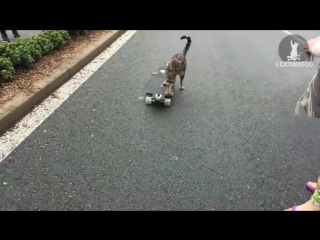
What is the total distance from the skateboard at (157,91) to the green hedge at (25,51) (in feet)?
5.36

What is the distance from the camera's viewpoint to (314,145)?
3.10 meters

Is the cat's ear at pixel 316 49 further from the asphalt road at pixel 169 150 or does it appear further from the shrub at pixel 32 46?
the shrub at pixel 32 46

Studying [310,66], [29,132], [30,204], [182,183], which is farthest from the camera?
[310,66]

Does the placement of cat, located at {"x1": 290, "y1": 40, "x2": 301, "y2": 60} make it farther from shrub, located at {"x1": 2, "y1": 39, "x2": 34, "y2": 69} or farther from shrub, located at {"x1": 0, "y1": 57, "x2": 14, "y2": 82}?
shrub, located at {"x1": 0, "y1": 57, "x2": 14, "y2": 82}

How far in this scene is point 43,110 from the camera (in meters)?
3.38

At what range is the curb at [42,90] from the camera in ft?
9.93

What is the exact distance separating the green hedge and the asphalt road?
775mm

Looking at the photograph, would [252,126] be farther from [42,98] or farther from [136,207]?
[42,98]

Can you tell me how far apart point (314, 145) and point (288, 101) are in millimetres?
1056

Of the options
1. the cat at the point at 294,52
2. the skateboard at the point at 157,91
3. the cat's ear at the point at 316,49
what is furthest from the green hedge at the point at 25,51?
the cat at the point at 294,52

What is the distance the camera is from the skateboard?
12.1 ft

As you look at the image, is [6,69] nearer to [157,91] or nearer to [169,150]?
[157,91]

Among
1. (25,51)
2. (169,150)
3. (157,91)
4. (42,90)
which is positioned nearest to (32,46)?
(25,51)

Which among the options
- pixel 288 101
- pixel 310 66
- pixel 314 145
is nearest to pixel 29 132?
pixel 314 145
